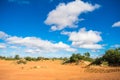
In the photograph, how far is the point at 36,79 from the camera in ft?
51.6

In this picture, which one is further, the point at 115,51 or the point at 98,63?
the point at 98,63

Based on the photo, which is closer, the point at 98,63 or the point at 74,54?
the point at 98,63

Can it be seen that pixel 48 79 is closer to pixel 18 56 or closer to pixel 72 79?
pixel 72 79

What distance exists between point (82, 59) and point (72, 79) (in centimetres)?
2101

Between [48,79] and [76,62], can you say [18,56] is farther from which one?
[48,79]

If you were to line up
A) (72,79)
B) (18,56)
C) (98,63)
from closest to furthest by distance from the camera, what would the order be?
(72,79) < (98,63) < (18,56)

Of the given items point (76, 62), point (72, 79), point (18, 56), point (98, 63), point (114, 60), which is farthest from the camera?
point (18, 56)

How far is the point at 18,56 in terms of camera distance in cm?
6234

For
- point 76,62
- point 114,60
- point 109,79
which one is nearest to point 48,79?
point 109,79

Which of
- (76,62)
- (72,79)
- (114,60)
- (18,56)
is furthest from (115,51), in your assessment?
(18,56)

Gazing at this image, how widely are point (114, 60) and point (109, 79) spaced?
38.3 feet

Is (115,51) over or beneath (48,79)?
over

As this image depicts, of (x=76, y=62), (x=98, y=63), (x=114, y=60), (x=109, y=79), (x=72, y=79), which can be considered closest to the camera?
(x=109, y=79)

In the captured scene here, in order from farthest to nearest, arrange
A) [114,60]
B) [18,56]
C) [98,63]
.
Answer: [18,56], [98,63], [114,60]
